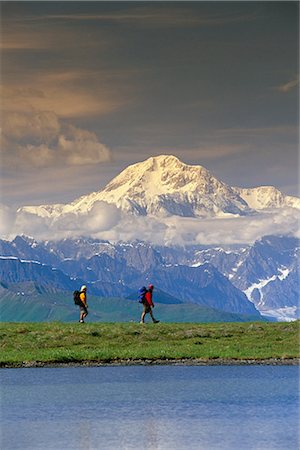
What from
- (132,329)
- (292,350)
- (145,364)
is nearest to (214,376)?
A: (145,364)

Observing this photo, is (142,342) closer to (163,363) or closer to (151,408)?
(163,363)

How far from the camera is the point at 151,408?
127ft

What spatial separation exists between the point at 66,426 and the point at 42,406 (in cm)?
485

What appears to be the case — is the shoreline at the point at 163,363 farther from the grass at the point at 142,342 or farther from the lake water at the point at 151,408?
the lake water at the point at 151,408

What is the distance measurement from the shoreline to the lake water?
151 cm

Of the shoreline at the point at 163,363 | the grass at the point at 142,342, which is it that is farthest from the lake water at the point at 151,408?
the grass at the point at 142,342

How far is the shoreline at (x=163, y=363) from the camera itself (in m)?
55.1

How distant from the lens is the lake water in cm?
3222

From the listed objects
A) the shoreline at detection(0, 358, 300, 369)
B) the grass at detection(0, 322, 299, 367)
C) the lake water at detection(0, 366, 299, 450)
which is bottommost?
the lake water at detection(0, 366, 299, 450)

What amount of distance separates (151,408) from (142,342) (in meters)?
22.6

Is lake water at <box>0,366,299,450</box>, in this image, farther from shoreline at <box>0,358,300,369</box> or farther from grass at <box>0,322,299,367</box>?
grass at <box>0,322,299,367</box>

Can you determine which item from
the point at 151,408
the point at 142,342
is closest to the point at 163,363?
the point at 142,342

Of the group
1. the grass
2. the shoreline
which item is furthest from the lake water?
the grass

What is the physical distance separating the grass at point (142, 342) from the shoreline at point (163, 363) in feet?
0.64
